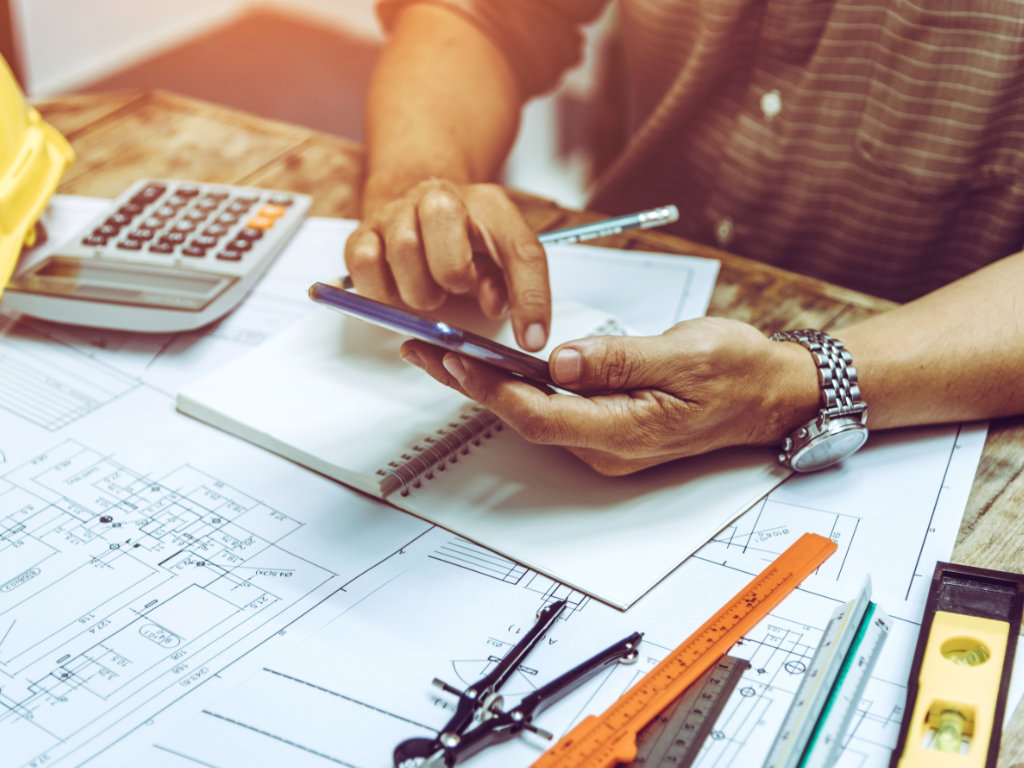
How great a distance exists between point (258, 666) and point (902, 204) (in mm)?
764

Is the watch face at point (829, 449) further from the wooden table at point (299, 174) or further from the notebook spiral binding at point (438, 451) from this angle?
the notebook spiral binding at point (438, 451)

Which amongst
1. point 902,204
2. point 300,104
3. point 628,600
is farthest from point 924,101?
point 300,104

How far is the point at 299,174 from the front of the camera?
3.41 ft

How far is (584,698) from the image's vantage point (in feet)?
1.64

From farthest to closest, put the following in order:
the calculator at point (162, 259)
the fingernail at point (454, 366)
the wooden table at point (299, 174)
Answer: the calculator at point (162, 259), the wooden table at point (299, 174), the fingernail at point (454, 366)

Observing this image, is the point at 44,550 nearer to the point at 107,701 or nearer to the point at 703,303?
the point at 107,701

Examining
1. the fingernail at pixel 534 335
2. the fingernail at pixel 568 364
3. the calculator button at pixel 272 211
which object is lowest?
the fingernail at pixel 534 335

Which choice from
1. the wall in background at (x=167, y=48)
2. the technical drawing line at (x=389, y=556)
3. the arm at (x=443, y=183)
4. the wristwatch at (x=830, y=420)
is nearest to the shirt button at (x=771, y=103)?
the arm at (x=443, y=183)

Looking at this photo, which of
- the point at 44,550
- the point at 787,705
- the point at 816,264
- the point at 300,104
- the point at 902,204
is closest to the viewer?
the point at 787,705

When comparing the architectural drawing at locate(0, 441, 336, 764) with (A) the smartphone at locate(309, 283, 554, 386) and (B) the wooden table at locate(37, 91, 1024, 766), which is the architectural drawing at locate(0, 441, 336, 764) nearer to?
(A) the smartphone at locate(309, 283, 554, 386)

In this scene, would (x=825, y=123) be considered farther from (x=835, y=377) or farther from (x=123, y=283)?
(x=123, y=283)

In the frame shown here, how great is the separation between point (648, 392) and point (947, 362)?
0.23m

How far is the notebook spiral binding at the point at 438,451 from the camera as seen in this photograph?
64 cm

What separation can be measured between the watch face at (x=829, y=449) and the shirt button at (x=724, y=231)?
1.54ft
